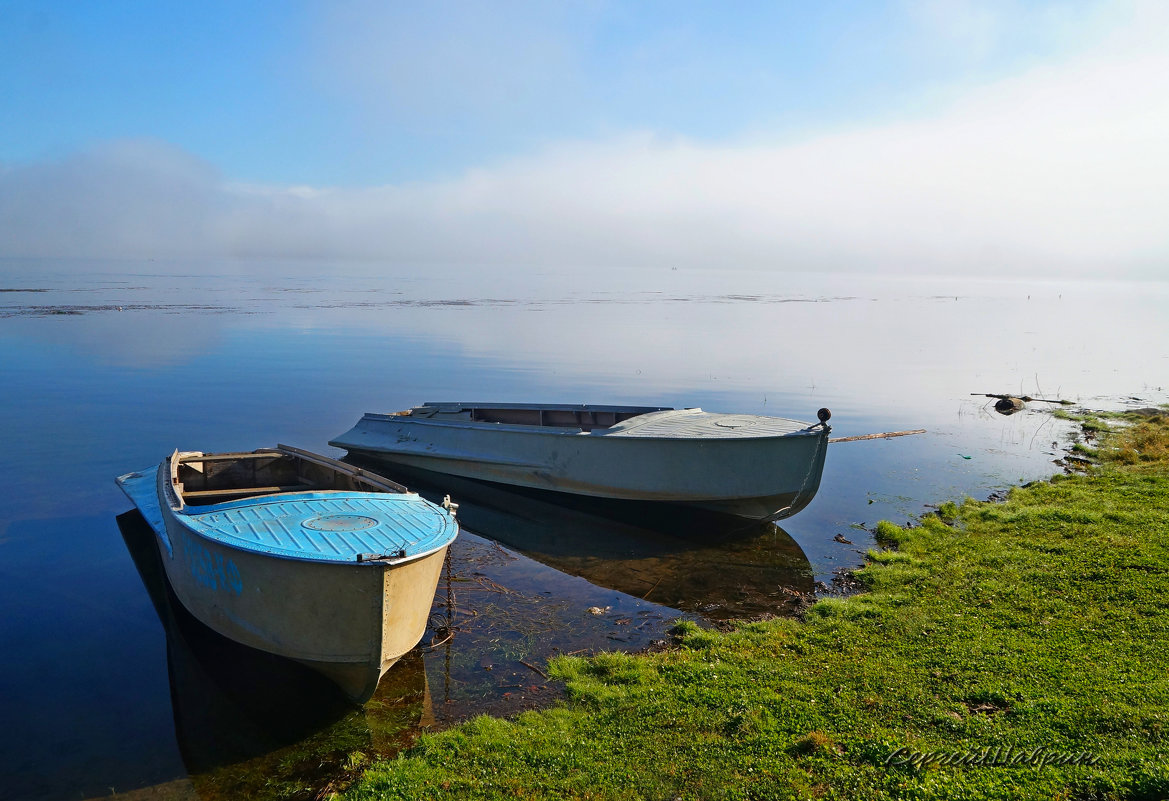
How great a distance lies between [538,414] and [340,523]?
10773 millimetres

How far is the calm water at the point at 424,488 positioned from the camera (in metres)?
7.82

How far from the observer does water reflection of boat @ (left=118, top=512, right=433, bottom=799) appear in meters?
6.94

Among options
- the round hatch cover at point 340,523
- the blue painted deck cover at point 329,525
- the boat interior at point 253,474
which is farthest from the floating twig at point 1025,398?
the round hatch cover at point 340,523

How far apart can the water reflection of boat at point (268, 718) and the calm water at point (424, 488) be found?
3 cm

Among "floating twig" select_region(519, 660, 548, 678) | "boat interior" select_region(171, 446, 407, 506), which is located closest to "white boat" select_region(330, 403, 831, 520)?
"boat interior" select_region(171, 446, 407, 506)

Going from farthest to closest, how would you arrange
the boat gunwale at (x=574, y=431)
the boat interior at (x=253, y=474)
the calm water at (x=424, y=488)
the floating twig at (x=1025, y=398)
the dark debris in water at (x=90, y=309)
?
the dark debris in water at (x=90, y=309) → the floating twig at (x=1025, y=398) → the boat gunwale at (x=574, y=431) → the boat interior at (x=253, y=474) → the calm water at (x=424, y=488)

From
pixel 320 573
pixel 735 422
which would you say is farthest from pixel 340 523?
pixel 735 422

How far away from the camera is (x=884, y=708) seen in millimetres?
6820

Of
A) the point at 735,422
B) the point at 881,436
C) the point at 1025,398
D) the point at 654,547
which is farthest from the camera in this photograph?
the point at 1025,398

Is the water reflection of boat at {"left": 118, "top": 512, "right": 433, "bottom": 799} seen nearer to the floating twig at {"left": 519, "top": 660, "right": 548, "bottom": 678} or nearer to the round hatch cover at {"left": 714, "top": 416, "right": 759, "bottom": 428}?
the floating twig at {"left": 519, "top": 660, "right": 548, "bottom": 678}

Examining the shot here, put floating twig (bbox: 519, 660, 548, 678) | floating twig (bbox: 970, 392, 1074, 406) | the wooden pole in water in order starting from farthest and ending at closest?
1. floating twig (bbox: 970, 392, 1074, 406)
2. the wooden pole in water
3. floating twig (bbox: 519, 660, 548, 678)

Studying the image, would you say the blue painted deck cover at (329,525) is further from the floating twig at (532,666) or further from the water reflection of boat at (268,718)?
the floating twig at (532,666)

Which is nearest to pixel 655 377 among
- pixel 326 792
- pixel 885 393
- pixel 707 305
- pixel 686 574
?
pixel 885 393

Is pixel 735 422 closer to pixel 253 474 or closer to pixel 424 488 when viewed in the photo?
pixel 424 488
